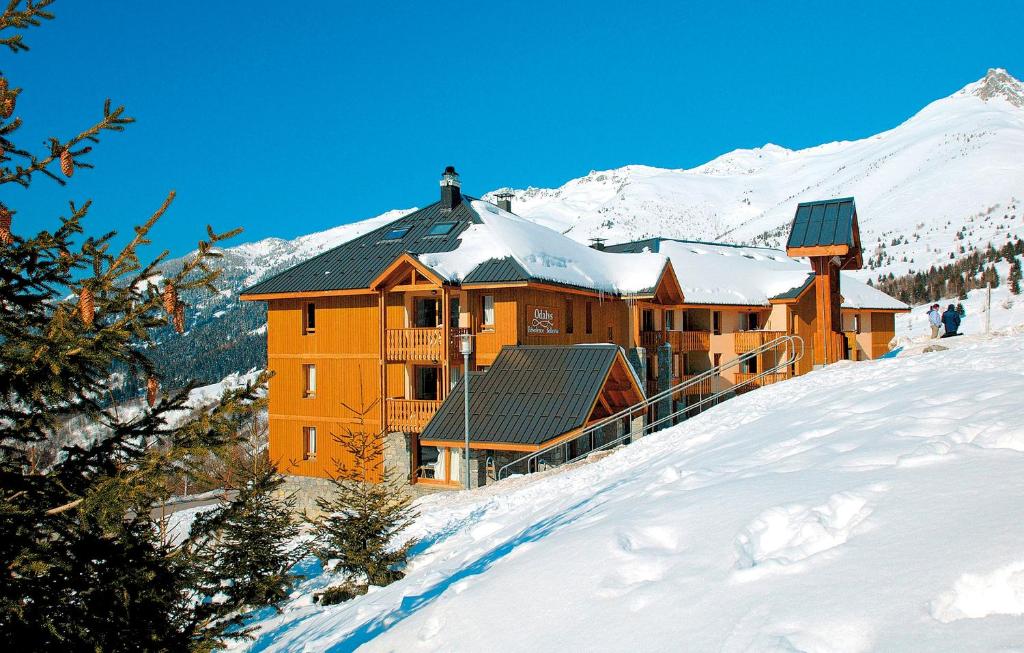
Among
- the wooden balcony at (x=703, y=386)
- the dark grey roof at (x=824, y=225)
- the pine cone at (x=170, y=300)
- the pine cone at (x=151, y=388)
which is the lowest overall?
the wooden balcony at (x=703, y=386)

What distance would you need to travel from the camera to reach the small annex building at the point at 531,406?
1858 centimetres

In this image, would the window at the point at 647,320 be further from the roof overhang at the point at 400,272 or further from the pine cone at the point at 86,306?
the pine cone at the point at 86,306

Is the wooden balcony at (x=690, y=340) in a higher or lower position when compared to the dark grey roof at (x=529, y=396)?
higher

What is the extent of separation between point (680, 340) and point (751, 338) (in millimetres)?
4291

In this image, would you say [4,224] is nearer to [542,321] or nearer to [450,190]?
[542,321]

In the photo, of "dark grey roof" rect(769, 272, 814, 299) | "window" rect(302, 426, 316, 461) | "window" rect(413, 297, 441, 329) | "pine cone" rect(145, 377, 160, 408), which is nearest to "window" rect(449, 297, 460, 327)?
"window" rect(413, 297, 441, 329)

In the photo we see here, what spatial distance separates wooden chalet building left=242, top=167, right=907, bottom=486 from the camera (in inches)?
842

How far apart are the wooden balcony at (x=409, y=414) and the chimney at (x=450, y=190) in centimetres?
887

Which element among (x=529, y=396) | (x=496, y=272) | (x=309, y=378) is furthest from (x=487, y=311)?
(x=309, y=378)

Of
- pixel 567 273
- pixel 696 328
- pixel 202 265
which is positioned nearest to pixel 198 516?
pixel 202 265

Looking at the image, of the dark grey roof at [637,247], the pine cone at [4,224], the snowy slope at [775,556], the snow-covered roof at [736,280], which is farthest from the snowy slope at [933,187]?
the pine cone at [4,224]

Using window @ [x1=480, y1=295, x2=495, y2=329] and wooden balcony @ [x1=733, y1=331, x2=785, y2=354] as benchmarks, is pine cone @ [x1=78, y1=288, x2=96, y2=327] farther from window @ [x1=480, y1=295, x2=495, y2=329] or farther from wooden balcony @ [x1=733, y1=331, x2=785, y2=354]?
wooden balcony @ [x1=733, y1=331, x2=785, y2=354]

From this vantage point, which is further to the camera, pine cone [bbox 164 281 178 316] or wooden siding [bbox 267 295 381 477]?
wooden siding [bbox 267 295 381 477]

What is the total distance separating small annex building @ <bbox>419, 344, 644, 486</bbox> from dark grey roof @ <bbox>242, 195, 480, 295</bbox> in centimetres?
598
